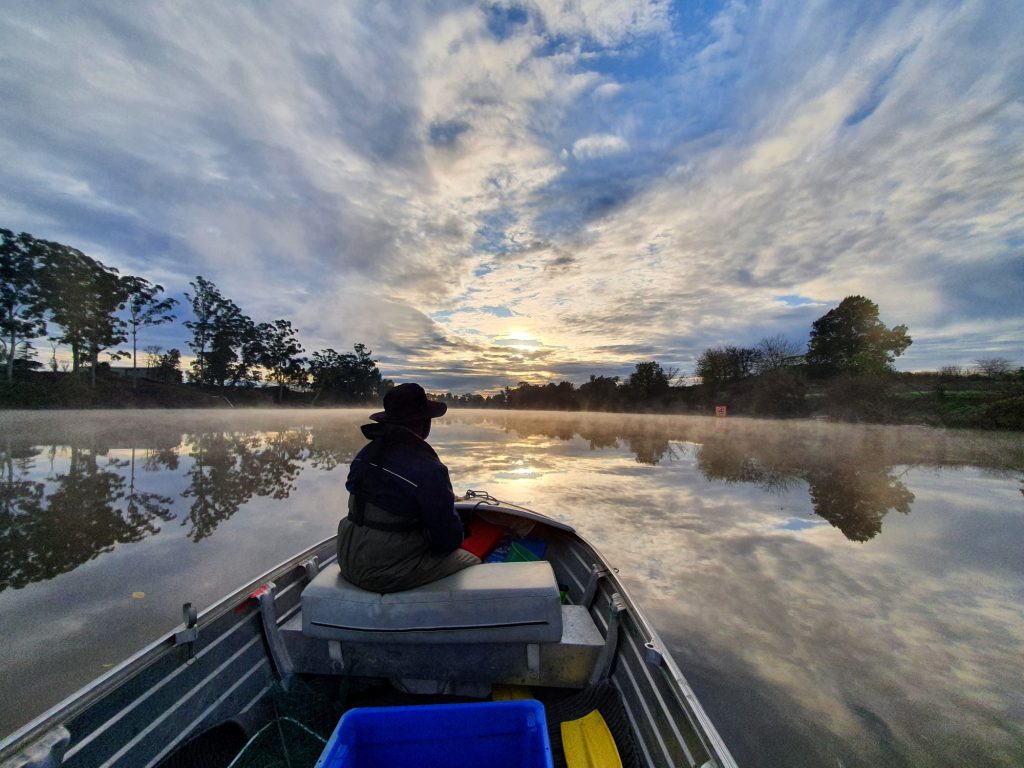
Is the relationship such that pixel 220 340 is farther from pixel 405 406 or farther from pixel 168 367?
pixel 405 406

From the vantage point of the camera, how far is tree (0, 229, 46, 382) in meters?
36.4

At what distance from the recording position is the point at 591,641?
276 cm

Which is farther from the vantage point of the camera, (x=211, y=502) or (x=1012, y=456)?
(x=1012, y=456)

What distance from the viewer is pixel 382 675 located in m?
2.65

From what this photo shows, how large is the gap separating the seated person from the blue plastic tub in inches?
34.4

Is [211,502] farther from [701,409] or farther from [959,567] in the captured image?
[701,409]

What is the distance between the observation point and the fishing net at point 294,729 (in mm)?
2201

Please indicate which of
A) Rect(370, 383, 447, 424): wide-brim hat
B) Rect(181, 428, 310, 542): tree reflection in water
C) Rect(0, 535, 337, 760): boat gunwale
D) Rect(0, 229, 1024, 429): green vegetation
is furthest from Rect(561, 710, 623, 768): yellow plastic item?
Rect(0, 229, 1024, 429): green vegetation

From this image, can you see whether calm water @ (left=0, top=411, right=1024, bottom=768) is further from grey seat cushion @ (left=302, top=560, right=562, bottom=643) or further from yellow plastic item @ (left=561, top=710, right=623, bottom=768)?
grey seat cushion @ (left=302, top=560, right=562, bottom=643)

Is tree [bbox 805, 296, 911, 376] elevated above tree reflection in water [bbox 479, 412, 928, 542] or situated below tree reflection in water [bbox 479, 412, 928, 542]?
above

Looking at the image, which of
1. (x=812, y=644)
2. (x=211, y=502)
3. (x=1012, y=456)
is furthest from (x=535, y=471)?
(x=1012, y=456)

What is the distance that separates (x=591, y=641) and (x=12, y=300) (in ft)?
194

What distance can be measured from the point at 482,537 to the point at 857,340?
5338 cm

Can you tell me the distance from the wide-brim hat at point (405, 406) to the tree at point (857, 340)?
169ft
